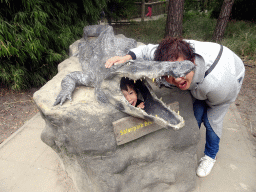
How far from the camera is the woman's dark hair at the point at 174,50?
1.42 m

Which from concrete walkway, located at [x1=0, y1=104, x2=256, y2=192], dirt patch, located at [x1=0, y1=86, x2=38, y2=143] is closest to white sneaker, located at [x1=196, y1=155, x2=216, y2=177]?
concrete walkway, located at [x1=0, y1=104, x2=256, y2=192]

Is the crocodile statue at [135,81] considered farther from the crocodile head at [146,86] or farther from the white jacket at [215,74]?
the white jacket at [215,74]

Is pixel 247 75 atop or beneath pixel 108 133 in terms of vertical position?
beneath

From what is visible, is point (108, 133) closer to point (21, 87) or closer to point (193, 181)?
point (193, 181)

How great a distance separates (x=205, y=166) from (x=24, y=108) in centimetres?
347

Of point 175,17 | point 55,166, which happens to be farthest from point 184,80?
point 175,17

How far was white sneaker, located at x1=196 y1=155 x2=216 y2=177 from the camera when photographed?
2.29 meters

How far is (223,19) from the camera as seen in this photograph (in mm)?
5316

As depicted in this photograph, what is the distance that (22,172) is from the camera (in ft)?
7.93

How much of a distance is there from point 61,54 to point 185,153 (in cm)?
344

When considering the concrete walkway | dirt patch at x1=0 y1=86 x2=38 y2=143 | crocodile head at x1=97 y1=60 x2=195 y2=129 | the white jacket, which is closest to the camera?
crocodile head at x1=97 y1=60 x2=195 y2=129

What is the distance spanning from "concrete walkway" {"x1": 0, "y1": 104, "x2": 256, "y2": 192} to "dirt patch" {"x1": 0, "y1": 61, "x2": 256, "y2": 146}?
295 millimetres

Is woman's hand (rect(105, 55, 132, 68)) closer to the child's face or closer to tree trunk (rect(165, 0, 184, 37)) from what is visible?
the child's face

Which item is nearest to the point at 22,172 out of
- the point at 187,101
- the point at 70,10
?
the point at 187,101
